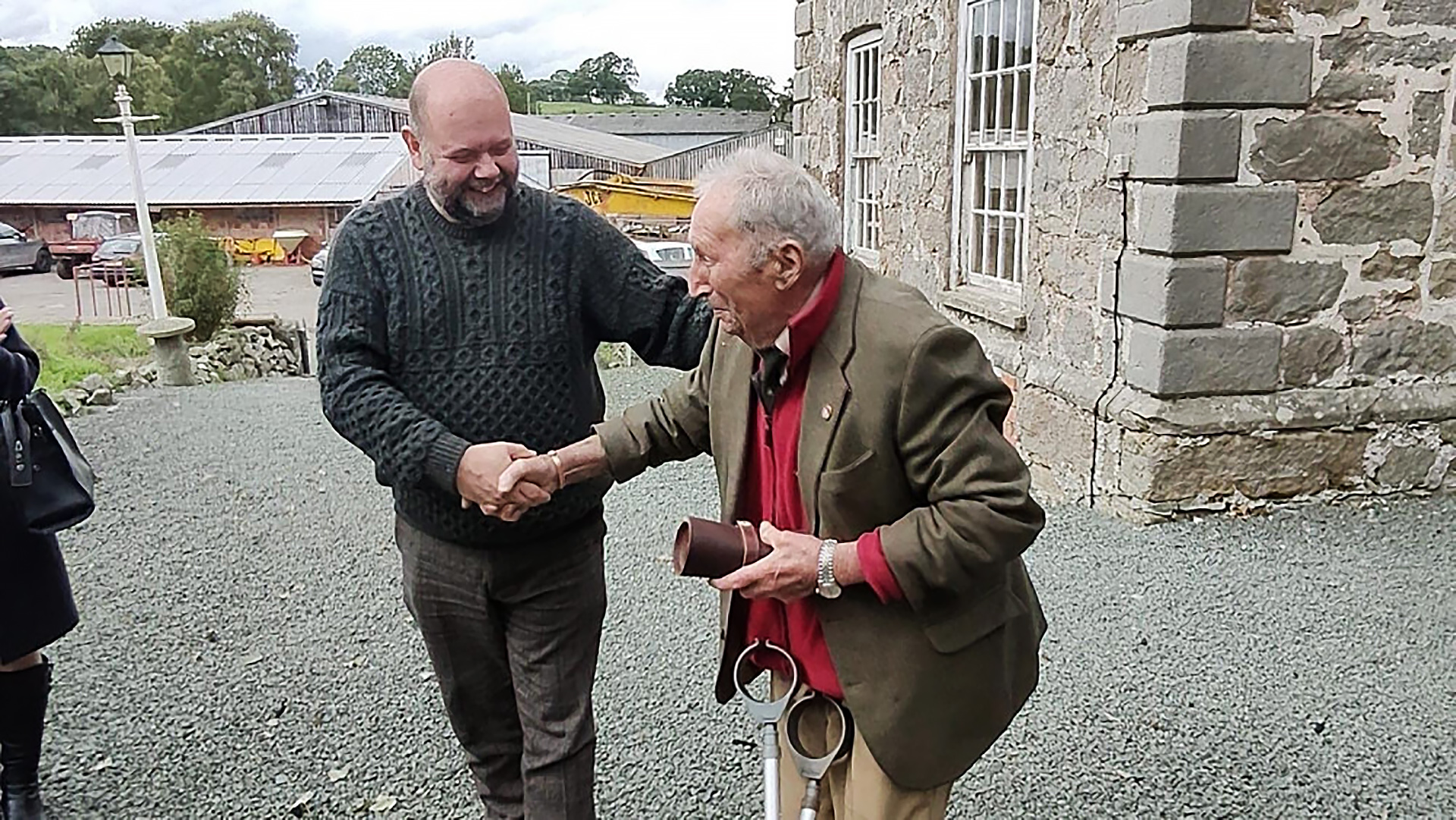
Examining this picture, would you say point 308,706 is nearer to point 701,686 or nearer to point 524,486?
point 701,686

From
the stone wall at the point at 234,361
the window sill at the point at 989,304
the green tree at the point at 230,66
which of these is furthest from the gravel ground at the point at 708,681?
the green tree at the point at 230,66

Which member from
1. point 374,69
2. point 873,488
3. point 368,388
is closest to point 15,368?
point 368,388

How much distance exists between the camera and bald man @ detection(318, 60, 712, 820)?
2266mm

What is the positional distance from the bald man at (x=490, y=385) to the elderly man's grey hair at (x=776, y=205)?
0.62m

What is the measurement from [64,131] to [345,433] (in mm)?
46929

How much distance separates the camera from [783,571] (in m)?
1.85

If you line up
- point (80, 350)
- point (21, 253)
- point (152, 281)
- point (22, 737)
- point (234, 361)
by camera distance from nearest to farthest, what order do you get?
point (22, 737)
point (152, 281)
point (80, 350)
point (234, 361)
point (21, 253)

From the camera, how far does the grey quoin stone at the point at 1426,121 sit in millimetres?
5074

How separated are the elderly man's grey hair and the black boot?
2251 mm

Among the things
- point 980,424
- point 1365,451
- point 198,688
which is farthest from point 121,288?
point 980,424

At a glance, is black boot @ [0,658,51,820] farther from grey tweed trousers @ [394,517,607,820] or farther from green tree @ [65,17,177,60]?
green tree @ [65,17,177,60]

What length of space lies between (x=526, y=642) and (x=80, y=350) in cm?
1238

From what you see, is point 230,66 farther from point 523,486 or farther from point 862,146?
point 523,486

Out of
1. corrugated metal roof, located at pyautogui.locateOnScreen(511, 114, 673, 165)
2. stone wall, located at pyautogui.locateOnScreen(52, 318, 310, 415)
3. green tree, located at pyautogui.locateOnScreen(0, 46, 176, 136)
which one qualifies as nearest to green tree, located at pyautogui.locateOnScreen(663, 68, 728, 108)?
corrugated metal roof, located at pyautogui.locateOnScreen(511, 114, 673, 165)
